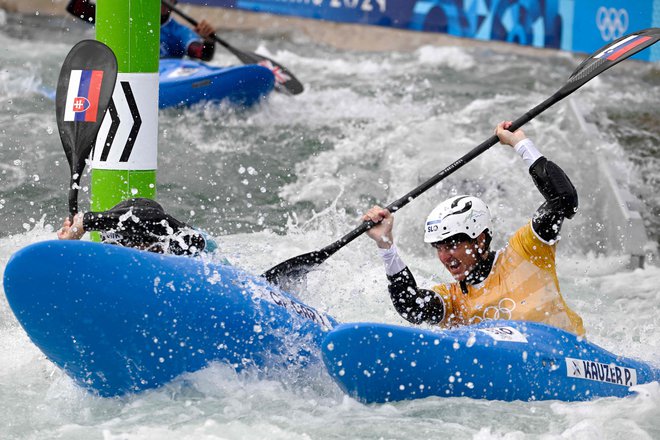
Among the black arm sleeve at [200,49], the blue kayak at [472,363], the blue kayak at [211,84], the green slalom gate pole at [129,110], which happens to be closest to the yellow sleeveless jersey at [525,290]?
the blue kayak at [472,363]

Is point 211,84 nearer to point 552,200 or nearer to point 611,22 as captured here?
point 611,22

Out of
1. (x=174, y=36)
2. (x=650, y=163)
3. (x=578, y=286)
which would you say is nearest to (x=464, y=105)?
(x=650, y=163)

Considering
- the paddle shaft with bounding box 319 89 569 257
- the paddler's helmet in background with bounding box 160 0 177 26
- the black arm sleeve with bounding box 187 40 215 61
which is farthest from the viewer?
the black arm sleeve with bounding box 187 40 215 61

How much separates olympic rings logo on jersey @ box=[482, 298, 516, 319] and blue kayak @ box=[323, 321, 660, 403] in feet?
0.41

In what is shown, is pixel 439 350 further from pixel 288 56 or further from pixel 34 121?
pixel 288 56

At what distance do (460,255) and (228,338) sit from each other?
1004 millimetres

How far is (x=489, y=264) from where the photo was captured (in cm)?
424

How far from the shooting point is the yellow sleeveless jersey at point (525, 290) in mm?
Result: 4117

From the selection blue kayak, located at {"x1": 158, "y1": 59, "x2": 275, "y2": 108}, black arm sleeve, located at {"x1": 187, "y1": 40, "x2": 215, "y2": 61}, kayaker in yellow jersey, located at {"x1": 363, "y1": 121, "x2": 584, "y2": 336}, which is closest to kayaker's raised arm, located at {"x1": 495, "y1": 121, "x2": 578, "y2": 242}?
kayaker in yellow jersey, located at {"x1": 363, "y1": 121, "x2": 584, "y2": 336}

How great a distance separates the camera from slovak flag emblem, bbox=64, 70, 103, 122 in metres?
4.37

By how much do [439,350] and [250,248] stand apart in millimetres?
2538

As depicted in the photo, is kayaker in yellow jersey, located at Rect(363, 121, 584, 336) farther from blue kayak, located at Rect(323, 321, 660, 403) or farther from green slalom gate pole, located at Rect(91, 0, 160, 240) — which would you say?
green slalom gate pole, located at Rect(91, 0, 160, 240)

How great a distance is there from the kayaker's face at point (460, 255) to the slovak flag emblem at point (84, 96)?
153cm

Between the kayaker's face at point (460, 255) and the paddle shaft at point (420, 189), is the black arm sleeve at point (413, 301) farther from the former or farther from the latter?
the paddle shaft at point (420, 189)
